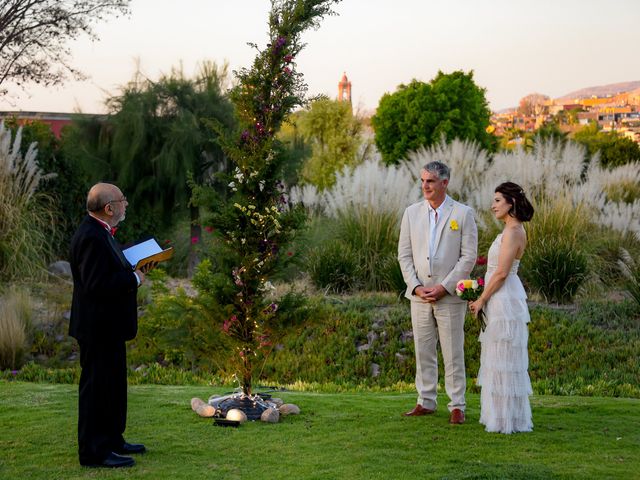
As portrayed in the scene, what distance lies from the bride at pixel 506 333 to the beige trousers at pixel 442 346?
18 centimetres

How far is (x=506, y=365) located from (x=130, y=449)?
2.74m

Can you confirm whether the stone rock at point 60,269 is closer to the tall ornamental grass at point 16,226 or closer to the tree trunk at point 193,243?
the tall ornamental grass at point 16,226

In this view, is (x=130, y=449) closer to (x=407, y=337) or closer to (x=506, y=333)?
(x=506, y=333)

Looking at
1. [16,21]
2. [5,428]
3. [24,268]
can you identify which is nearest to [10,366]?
[24,268]

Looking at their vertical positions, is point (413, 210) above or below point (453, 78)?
below

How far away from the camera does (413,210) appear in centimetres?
709

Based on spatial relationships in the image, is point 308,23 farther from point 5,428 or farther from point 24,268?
point 24,268

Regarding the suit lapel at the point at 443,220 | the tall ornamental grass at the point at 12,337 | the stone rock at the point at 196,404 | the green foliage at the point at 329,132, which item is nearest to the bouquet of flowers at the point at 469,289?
the suit lapel at the point at 443,220

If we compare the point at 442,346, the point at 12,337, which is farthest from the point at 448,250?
the point at 12,337

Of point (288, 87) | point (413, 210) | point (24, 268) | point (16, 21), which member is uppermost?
point (16, 21)

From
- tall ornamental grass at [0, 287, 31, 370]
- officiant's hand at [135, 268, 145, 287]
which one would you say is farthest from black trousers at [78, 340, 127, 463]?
tall ornamental grass at [0, 287, 31, 370]

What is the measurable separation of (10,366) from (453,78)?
25.7 meters

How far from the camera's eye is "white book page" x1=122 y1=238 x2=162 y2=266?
5.64 m

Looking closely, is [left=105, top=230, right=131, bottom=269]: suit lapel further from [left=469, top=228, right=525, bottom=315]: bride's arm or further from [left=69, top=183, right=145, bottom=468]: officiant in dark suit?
[left=469, top=228, right=525, bottom=315]: bride's arm
